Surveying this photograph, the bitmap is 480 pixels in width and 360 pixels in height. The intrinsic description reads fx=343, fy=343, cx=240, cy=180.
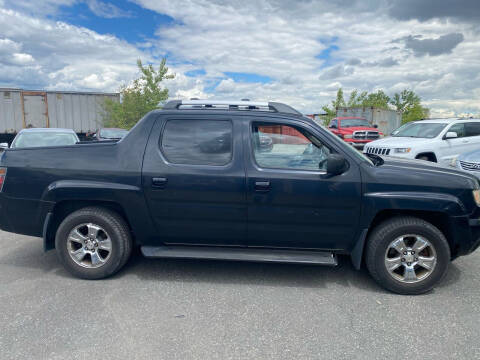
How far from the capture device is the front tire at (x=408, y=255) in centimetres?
333

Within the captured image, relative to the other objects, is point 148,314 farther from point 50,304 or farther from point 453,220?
point 453,220

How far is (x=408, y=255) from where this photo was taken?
339cm

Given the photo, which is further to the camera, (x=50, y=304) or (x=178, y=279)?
(x=178, y=279)

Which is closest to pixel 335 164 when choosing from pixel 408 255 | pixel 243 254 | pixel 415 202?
pixel 415 202

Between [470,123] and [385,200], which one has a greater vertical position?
[470,123]

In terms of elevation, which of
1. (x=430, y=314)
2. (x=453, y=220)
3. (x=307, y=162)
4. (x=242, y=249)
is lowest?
(x=430, y=314)

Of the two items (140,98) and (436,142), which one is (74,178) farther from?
(140,98)

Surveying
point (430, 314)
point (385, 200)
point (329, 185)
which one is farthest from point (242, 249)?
point (430, 314)

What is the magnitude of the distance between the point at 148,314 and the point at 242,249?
112cm

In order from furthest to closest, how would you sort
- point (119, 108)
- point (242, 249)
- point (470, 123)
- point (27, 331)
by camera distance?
1. point (119, 108)
2. point (470, 123)
3. point (242, 249)
4. point (27, 331)

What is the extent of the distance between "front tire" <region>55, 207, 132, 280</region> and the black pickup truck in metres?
0.01

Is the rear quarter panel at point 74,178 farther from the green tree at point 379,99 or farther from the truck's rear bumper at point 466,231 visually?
the green tree at point 379,99

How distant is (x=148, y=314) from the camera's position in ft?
9.86

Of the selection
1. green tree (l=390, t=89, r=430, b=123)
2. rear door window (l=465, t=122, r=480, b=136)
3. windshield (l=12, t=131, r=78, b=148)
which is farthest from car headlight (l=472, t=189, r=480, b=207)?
green tree (l=390, t=89, r=430, b=123)
